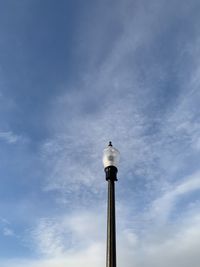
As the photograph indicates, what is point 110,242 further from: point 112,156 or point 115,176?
point 112,156

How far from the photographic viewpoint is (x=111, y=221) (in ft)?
27.3

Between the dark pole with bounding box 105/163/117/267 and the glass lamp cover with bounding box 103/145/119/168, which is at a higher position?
the glass lamp cover with bounding box 103/145/119/168

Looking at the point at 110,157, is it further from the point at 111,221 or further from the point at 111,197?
the point at 111,221

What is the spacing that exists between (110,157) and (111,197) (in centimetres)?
132

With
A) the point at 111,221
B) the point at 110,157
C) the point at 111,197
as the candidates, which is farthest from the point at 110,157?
the point at 111,221

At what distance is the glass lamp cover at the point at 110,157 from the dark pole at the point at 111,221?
0.43 ft

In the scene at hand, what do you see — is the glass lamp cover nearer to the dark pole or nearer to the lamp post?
the lamp post

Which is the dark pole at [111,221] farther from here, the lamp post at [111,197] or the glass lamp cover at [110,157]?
the glass lamp cover at [110,157]

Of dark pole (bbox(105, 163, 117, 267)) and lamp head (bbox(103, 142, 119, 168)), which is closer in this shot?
dark pole (bbox(105, 163, 117, 267))

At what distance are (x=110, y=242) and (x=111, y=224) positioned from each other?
0.44 meters

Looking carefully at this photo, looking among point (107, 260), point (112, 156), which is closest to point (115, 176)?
point (112, 156)

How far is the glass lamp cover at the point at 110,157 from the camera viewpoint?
31.1 ft

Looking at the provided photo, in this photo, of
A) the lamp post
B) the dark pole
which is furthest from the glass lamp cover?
the dark pole

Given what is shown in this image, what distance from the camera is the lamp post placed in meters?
7.87
